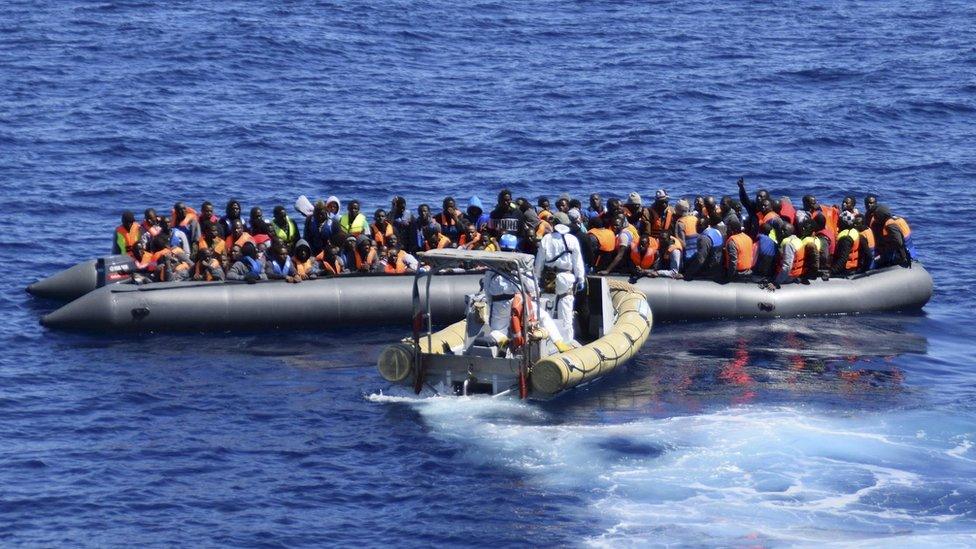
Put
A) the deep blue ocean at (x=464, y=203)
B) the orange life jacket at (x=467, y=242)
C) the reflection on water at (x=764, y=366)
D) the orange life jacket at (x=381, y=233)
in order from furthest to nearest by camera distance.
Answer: the orange life jacket at (x=381, y=233)
the orange life jacket at (x=467, y=242)
the reflection on water at (x=764, y=366)
the deep blue ocean at (x=464, y=203)

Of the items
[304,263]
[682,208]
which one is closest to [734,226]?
[682,208]

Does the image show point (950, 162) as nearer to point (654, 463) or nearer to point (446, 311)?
point (446, 311)

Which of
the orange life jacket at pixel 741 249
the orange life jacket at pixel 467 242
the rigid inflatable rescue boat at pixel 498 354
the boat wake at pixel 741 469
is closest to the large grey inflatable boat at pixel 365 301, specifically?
the orange life jacket at pixel 741 249

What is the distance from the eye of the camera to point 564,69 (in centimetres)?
4850

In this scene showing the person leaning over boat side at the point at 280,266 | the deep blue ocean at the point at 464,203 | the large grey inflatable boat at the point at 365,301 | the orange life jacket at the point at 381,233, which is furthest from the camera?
the orange life jacket at the point at 381,233

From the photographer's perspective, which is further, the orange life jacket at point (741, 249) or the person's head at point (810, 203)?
the person's head at point (810, 203)

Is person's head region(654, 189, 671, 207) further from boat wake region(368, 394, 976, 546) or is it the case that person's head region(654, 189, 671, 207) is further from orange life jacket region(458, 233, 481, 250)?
boat wake region(368, 394, 976, 546)

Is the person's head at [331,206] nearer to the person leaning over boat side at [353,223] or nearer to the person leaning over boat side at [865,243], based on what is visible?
the person leaning over boat side at [353,223]

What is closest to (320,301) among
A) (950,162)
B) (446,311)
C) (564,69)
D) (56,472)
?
(446,311)

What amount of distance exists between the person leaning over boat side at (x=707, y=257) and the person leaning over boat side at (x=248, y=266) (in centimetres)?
761

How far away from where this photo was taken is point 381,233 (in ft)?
93.4

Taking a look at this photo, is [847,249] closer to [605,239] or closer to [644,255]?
[644,255]

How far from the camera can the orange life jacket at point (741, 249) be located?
2784 cm

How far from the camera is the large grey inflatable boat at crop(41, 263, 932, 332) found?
26422 millimetres
